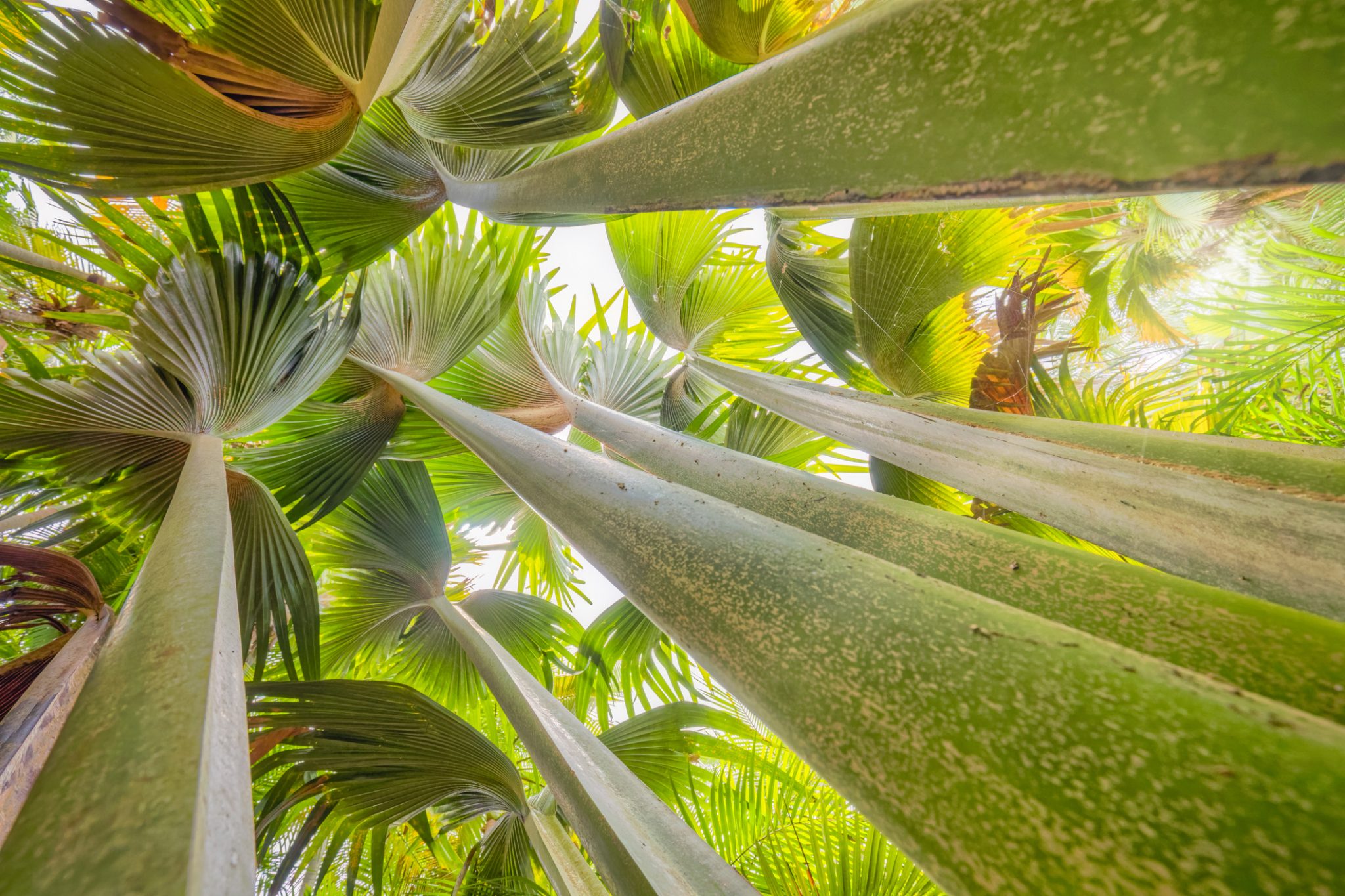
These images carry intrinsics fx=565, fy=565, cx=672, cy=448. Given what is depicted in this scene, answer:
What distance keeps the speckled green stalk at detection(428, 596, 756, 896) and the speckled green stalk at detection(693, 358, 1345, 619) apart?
0.63m

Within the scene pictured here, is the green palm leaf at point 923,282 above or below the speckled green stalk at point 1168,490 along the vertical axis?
above

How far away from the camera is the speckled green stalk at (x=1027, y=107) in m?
0.20

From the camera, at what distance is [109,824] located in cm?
30

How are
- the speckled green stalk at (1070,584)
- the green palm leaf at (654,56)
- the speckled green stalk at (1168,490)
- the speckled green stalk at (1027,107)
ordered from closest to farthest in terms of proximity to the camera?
the speckled green stalk at (1027,107) → the speckled green stalk at (1070,584) → the speckled green stalk at (1168,490) → the green palm leaf at (654,56)

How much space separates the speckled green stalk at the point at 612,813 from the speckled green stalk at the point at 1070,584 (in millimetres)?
464

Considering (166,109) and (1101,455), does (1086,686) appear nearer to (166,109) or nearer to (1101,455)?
(1101,455)

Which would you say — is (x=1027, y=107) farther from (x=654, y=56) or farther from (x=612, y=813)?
(x=654, y=56)

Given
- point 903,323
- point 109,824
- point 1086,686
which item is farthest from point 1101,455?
point 109,824

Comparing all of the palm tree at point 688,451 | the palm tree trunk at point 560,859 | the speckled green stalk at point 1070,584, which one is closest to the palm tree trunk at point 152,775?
the palm tree at point 688,451

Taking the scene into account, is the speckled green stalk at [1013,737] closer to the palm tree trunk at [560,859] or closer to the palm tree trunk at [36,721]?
the palm tree trunk at [36,721]

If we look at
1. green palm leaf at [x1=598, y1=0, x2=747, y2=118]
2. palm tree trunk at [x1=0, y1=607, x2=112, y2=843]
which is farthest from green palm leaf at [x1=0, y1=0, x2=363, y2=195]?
palm tree trunk at [x1=0, y1=607, x2=112, y2=843]

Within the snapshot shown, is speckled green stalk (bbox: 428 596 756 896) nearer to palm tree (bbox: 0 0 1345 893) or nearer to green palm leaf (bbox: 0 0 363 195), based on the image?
palm tree (bbox: 0 0 1345 893)

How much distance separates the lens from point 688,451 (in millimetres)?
1048

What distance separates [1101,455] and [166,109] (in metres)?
1.58
